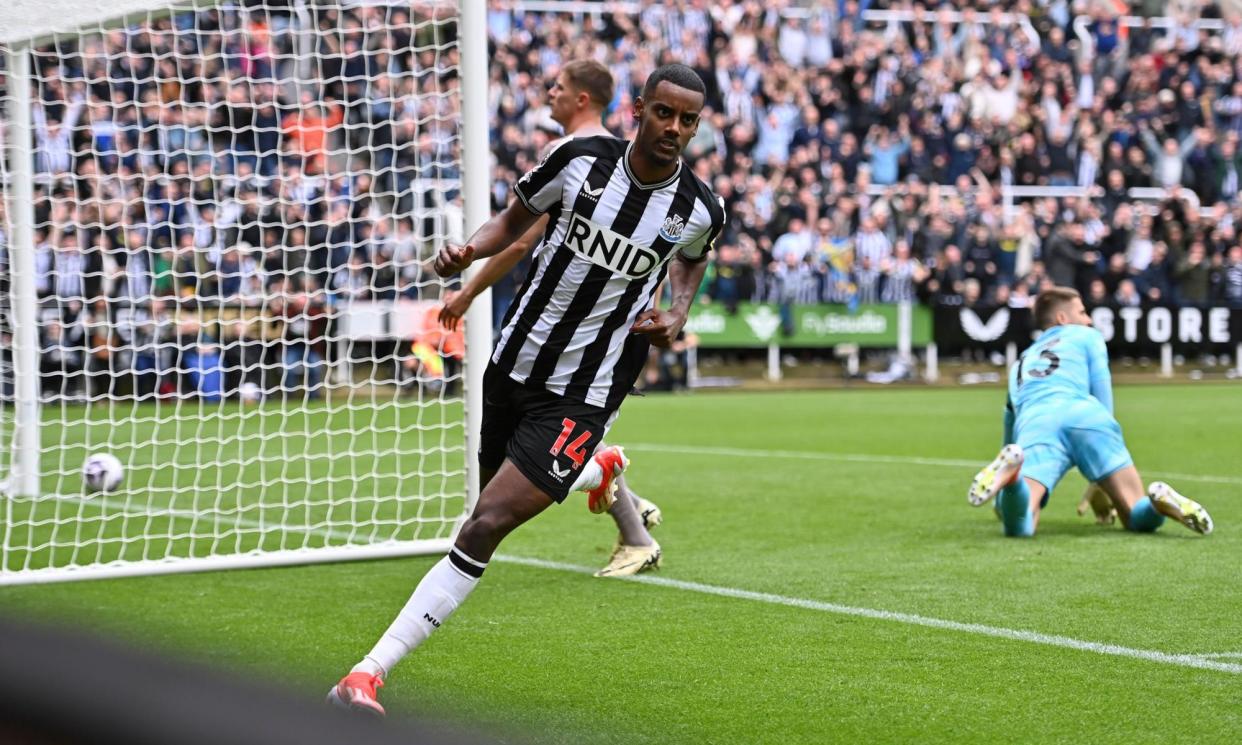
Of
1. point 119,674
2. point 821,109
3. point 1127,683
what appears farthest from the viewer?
point 821,109

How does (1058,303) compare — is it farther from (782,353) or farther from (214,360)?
(782,353)

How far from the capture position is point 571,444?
481cm

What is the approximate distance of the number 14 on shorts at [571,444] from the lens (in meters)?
4.79

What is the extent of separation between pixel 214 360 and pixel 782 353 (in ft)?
37.9

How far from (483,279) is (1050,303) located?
4009 mm

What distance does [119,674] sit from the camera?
3.10 feet

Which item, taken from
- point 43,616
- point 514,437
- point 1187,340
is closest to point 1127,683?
point 514,437

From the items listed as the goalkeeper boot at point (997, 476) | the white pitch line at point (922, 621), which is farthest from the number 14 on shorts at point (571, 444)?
the goalkeeper boot at point (997, 476)

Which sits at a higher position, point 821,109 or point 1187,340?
point 821,109

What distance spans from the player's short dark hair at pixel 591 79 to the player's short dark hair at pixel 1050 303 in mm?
3284

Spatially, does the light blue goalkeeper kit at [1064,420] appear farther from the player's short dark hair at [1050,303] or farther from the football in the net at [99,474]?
the football in the net at [99,474]

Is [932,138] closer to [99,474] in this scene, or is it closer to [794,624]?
[99,474]

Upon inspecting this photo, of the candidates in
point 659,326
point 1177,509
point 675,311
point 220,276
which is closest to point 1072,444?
point 1177,509

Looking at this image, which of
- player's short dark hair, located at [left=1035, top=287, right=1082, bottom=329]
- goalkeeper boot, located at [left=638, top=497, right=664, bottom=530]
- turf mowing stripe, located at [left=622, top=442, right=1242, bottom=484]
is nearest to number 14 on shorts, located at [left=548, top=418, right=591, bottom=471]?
goalkeeper boot, located at [left=638, top=497, right=664, bottom=530]
